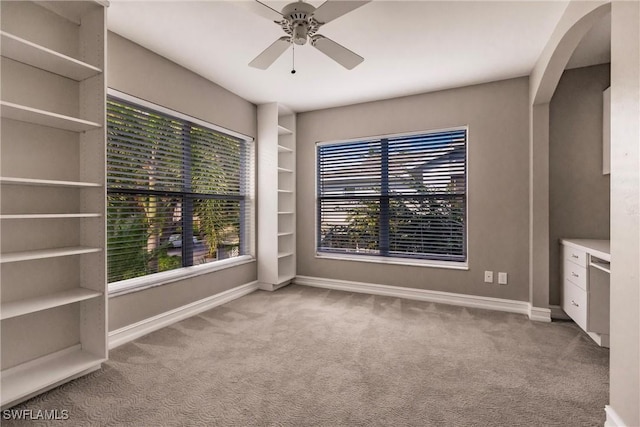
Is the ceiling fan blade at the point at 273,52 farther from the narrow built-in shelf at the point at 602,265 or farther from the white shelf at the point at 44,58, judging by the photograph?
the narrow built-in shelf at the point at 602,265

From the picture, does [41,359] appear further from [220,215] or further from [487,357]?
[487,357]

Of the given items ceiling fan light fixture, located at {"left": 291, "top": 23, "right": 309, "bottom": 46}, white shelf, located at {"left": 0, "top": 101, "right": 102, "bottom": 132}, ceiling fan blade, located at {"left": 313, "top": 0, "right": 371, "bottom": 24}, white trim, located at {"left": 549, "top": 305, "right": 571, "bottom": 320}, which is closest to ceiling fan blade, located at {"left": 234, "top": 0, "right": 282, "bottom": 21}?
ceiling fan light fixture, located at {"left": 291, "top": 23, "right": 309, "bottom": 46}

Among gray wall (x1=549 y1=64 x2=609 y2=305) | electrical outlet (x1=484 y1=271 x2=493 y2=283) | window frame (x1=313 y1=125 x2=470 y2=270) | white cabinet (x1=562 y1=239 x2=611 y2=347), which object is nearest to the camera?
white cabinet (x1=562 y1=239 x2=611 y2=347)

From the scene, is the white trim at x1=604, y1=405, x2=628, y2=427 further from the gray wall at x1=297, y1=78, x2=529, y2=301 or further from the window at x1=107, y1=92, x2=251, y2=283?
the window at x1=107, y1=92, x2=251, y2=283

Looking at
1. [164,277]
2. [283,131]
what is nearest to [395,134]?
[283,131]

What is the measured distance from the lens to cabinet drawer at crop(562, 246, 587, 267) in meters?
2.78

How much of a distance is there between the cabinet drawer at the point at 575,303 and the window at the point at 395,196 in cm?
104

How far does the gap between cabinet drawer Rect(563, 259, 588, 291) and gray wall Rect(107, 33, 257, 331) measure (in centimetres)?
361

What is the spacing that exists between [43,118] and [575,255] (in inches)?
169

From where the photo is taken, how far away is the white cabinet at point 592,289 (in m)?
2.59

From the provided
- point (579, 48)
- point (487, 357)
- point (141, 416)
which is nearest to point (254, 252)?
point (141, 416)

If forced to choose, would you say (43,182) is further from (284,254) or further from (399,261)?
(399,261)

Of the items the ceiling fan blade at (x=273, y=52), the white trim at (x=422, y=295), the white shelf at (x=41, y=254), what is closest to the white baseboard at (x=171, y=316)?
the white shelf at (x=41, y=254)

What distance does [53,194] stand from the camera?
2225 millimetres
